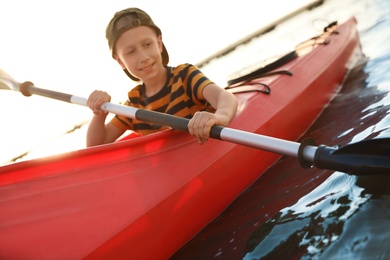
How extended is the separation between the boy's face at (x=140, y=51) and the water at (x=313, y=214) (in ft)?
3.80

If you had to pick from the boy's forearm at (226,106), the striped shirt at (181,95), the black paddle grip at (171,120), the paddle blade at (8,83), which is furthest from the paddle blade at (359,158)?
the paddle blade at (8,83)

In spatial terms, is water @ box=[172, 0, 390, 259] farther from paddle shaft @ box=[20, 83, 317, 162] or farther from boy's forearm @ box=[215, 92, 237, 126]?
boy's forearm @ box=[215, 92, 237, 126]

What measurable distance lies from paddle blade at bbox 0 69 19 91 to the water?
2.34 metres

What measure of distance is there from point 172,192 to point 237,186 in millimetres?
764

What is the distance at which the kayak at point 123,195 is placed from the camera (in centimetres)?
214

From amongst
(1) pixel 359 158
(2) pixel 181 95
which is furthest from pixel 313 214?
(2) pixel 181 95

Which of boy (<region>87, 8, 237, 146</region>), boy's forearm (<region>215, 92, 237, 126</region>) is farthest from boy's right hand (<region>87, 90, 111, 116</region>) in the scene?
boy's forearm (<region>215, 92, 237, 126</region>)

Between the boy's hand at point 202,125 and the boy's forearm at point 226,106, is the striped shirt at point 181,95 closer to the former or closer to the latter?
the boy's forearm at point 226,106

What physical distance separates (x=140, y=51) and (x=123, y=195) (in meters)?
1.14

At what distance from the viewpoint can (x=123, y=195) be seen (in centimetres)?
236

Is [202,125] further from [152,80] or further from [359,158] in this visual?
[152,80]

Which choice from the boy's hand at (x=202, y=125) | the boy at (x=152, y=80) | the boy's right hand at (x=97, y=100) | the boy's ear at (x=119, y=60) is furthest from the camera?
the boy's ear at (x=119, y=60)

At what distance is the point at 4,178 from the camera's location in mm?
2248

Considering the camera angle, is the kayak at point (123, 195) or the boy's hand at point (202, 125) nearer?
the kayak at point (123, 195)
